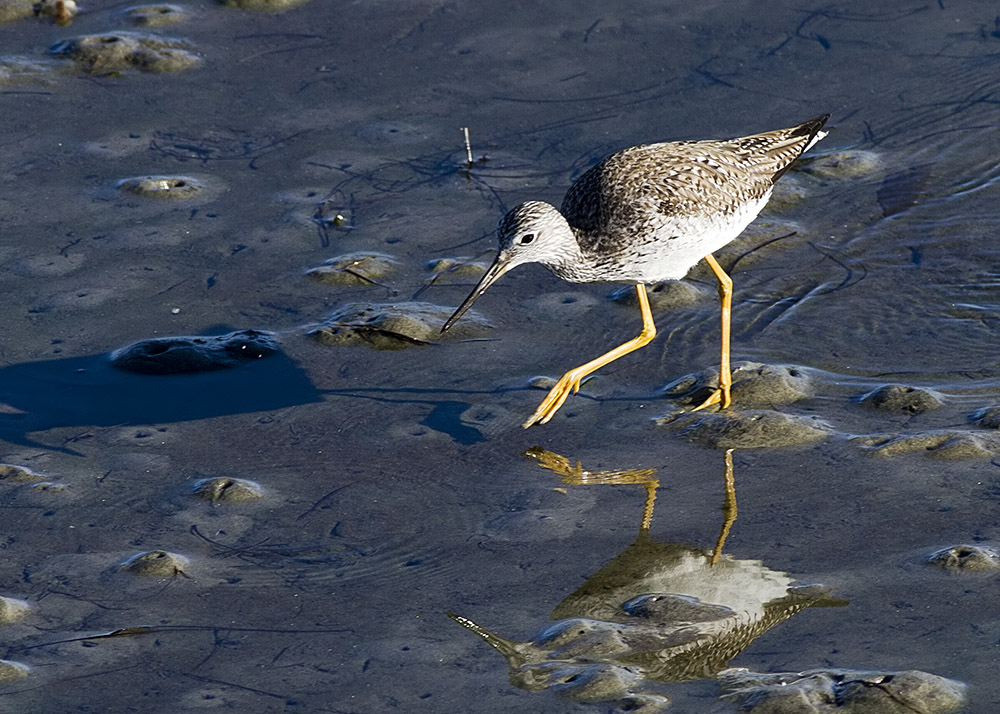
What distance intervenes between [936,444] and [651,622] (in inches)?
60.7

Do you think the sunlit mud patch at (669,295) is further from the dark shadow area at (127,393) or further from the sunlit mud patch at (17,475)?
the sunlit mud patch at (17,475)

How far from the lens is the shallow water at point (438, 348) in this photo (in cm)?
450

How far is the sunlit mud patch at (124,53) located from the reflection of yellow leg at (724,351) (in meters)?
3.95

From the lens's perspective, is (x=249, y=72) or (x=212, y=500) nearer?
(x=212, y=500)

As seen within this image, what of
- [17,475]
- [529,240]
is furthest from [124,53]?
[529,240]

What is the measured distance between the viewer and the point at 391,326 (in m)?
6.25

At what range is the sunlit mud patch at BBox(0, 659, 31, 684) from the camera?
4320mm

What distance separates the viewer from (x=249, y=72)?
8.28 meters

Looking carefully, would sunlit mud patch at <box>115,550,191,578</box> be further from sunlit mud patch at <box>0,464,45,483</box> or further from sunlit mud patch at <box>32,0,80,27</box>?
sunlit mud patch at <box>32,0,80,27</box>

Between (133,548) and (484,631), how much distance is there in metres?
1.40

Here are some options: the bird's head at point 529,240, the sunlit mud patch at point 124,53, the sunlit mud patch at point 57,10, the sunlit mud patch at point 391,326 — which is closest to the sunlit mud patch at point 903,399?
the bird's head at point 529,240

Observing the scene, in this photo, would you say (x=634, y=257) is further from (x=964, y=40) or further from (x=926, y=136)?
(x=964, y=40)

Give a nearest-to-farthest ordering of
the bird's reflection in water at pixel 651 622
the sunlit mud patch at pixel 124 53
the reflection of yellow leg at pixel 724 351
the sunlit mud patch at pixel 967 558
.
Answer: the bird's reflection in water at pixel 651 622 < the sunlit mud patch at pixel 967 558 < the reflection of yellow leg at pixel 724 351 < the sunlit mud patch at pixel 124 53

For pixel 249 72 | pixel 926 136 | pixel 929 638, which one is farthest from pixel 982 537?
pixel 249 72
